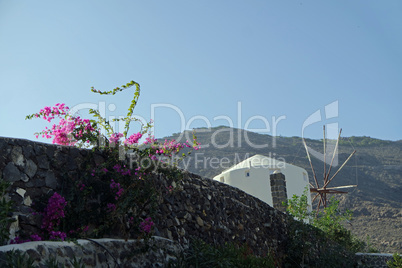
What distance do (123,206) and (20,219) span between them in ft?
4.60

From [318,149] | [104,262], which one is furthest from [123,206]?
[318,149]

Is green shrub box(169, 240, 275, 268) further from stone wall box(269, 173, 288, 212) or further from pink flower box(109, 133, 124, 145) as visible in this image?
stone wall box(269, 173, 288, 212)

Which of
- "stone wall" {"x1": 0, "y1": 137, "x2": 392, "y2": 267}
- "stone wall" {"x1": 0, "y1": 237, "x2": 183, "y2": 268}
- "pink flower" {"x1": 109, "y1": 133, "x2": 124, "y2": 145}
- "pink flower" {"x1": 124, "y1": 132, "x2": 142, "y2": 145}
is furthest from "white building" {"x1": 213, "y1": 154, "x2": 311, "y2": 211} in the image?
"stone wall" {"x1": 0, "y1": 237, "x2": 183, "y2": 268}

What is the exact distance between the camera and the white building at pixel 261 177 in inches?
774

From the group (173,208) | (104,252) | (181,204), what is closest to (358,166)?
(181,204)

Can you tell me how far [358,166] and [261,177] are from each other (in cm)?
4646

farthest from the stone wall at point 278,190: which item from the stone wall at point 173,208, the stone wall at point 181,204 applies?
the stone wall at point 181,204

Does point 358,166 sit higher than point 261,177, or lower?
higher

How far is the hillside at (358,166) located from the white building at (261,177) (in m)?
15.0

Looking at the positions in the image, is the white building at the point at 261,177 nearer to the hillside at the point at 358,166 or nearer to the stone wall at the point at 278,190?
the stone wall at the point at 278,190

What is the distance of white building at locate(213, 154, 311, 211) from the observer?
1967cm

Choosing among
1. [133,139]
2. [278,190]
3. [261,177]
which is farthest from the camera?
[261,177]

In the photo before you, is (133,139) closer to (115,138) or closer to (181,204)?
(115,138)

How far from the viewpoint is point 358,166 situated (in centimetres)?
6272
